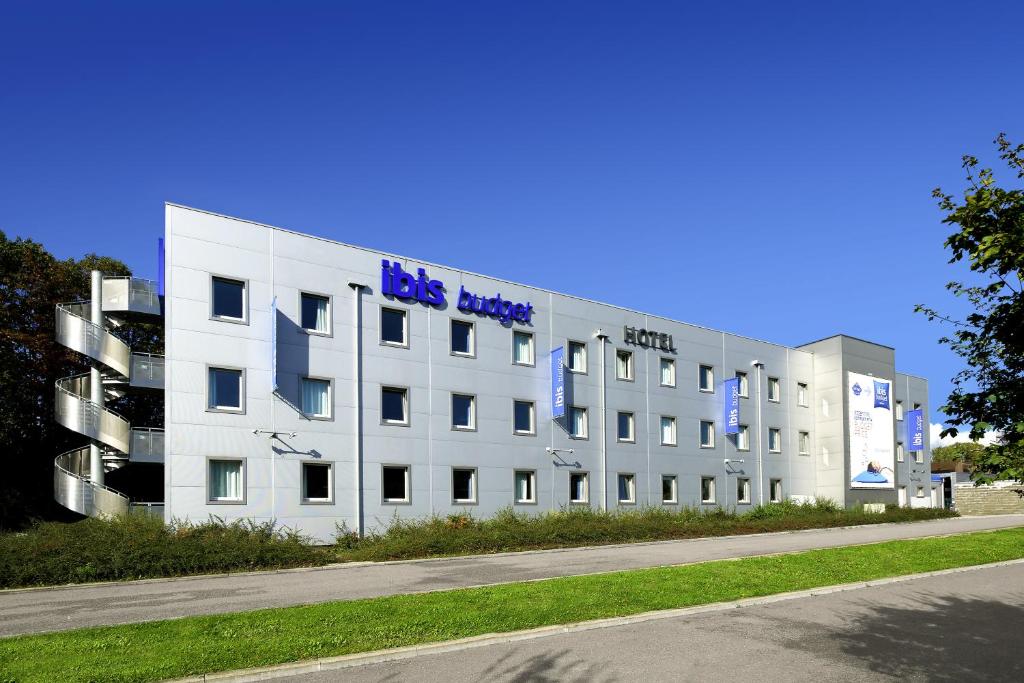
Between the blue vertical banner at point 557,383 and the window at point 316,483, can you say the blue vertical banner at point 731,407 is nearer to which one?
the blue vertical banner at point 557,383

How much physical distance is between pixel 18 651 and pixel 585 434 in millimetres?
29556

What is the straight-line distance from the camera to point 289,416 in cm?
2859

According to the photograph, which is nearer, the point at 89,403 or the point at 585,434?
the point at 89,403

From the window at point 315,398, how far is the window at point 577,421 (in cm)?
1232

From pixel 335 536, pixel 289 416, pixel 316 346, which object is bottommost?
pixel 335 536

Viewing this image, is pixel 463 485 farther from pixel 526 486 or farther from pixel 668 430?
pixel 668 430

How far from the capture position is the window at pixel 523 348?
3644 centimetres

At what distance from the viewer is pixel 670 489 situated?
42.4 meters

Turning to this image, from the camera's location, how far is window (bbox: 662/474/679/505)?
138 ft

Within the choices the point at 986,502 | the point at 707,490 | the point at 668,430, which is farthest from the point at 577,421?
the point at 986,502

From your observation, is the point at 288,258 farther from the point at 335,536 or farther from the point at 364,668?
the point at 364,668

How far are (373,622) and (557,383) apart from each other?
25.0 meters

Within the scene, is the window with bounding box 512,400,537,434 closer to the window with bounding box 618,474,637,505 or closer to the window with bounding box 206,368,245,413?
the window with bounding box 618,474,637,505

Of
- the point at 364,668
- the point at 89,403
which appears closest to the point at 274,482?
the point at 89,403
